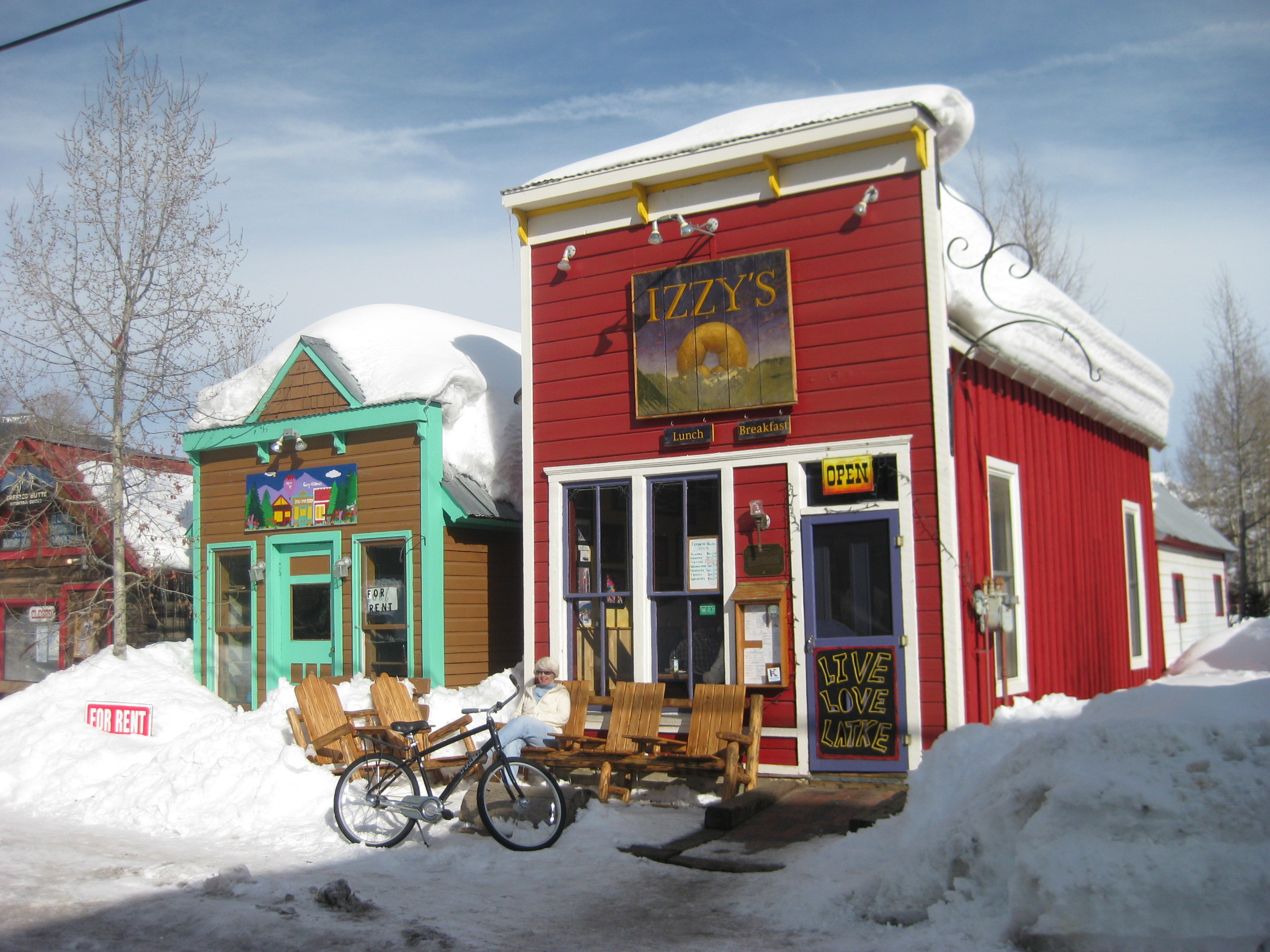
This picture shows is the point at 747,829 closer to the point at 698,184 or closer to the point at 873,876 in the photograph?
the point at 873,876

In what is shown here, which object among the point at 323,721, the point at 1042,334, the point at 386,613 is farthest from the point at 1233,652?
the point at 323,721

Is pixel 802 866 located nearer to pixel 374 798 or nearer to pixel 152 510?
pixel 374 798

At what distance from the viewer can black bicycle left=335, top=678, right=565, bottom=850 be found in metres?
7.59

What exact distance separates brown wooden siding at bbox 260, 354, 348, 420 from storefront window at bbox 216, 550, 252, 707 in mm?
1950

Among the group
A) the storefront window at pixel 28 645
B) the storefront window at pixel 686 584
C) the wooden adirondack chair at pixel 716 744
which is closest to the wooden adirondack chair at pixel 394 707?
the wooden adirondack chair at pixel 716 744

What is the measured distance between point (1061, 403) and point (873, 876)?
26.6ft

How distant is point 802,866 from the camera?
6816 mm

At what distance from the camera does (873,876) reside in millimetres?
5988

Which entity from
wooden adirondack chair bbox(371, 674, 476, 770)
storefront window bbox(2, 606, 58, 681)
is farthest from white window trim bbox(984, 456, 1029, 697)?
storefront window bbox(2, 606, 58, 681)

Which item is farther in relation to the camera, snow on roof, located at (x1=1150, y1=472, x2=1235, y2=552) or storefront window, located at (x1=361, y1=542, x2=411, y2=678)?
snow on roof, located at (x1=1150, y1=472, x2=1235, y2=552)

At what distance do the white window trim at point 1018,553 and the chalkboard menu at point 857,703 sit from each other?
5.29 ft

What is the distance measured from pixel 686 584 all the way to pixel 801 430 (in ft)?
5.82

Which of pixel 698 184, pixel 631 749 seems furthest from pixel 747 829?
pixel 698 184

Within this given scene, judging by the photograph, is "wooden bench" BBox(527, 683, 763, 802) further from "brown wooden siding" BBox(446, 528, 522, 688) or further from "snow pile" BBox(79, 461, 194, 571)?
"snow pile" BBox(79, 461, 194, 571)
